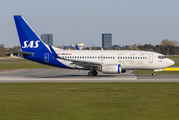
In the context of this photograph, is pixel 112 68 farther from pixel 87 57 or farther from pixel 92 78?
pixel 87 57

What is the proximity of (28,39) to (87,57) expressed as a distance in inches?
333

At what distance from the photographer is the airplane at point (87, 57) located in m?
33.7

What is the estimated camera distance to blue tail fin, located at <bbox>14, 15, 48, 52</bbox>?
112 ft

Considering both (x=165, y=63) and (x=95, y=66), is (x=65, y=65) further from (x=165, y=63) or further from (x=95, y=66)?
(x=165, y=63)

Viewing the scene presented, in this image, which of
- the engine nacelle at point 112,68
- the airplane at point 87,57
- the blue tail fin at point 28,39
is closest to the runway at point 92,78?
the engine nacelle at point 112,68

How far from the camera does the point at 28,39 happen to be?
113 feet
